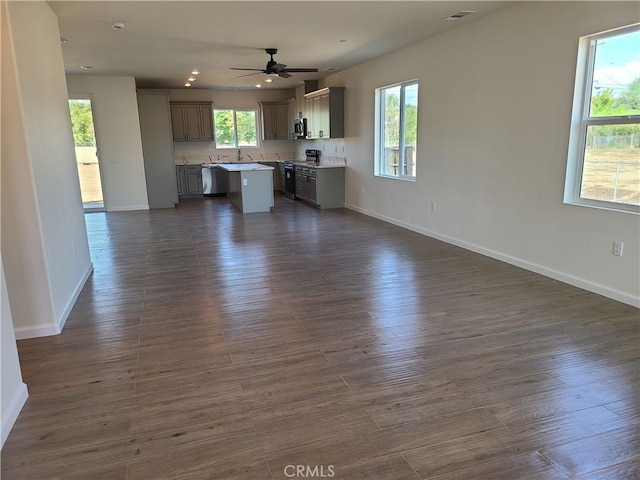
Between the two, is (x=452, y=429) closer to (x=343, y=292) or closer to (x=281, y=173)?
(x=343, y=292)

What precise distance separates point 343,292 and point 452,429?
1959mm

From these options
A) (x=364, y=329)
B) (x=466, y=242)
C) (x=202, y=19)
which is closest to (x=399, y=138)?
(x=466, y=242)

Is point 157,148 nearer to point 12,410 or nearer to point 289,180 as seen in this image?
point 289,180

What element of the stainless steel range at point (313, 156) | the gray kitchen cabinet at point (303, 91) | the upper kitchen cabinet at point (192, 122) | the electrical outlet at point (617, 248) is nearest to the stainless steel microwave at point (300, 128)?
the gray kitchen cabinet at point (303, 91)

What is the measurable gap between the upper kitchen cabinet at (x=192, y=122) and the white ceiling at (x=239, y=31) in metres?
2.79

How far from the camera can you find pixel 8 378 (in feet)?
7.11

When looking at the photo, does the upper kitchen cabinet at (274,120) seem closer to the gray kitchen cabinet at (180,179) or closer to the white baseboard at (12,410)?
the gray kitchen cabinet at (180,179)

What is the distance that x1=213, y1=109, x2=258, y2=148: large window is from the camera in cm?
1120

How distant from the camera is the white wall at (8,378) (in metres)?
2.09

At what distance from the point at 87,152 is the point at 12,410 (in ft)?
25.1

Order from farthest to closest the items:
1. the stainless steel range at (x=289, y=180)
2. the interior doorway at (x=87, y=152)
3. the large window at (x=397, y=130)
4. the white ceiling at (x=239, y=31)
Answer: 1. the stainless steel range at (x=289, y=180)
2. the interior doorway at (x=87, y=152)
3. the large window at (x=397, y=130)
4. the white ceiling at (x=239, y=31)

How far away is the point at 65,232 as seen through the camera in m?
3.78

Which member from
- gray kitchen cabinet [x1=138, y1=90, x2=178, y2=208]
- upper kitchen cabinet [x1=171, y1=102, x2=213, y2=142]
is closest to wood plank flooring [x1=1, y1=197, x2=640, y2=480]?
gray kitchen cabinet [x1=138, y1=90, x2=178, y2=208]

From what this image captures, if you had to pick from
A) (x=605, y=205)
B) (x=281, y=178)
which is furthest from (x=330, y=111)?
(x=605, y=205)
